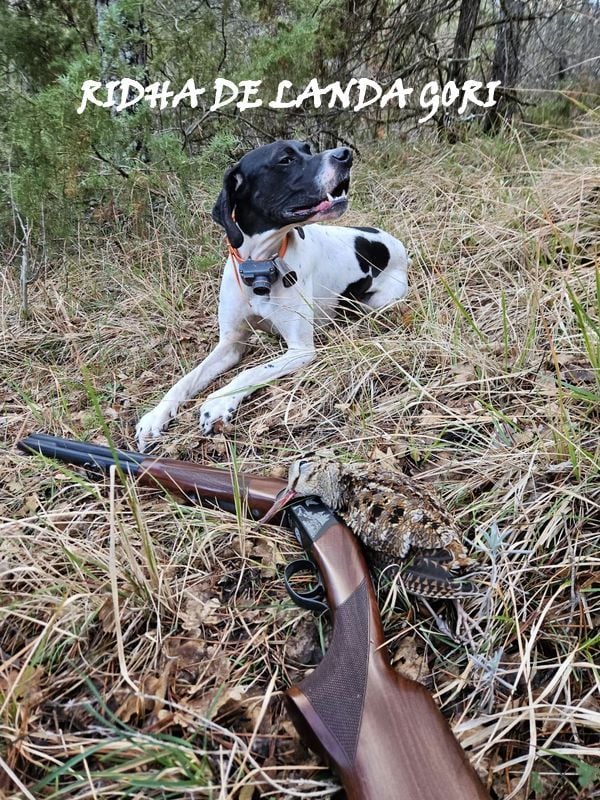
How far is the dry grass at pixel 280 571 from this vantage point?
1344mm

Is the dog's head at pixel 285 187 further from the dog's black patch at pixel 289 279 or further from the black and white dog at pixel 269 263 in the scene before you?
the dog's black patch at pixel 289 279

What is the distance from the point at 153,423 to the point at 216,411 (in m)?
0.37

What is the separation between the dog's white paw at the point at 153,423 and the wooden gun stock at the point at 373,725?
1825 mm

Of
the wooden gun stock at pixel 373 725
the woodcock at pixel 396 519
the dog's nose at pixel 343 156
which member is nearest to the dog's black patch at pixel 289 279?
the dog's nose at pixel 343 156

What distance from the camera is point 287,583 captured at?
1680mm

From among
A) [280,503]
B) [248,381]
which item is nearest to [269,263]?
[248,381]

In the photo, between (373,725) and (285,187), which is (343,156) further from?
(373,725)

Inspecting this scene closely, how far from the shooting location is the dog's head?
3361 mm

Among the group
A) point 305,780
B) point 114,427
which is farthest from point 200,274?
point 305,780

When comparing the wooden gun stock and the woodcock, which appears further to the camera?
the woodcock

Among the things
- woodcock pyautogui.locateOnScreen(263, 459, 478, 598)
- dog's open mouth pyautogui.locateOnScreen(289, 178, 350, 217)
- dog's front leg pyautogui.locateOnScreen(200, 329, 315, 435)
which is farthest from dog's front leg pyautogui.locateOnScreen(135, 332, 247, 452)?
woodcock pyautogui.locateOnScreen(263, 459, 478, 598)

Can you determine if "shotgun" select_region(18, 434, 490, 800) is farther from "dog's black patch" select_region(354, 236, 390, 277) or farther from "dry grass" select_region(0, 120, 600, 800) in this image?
"dog's black patch" select_region(354, 236, 390, 277)

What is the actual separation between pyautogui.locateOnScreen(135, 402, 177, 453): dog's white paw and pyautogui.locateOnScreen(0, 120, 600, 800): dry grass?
7 centimetres

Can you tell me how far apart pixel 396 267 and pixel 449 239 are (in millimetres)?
479
